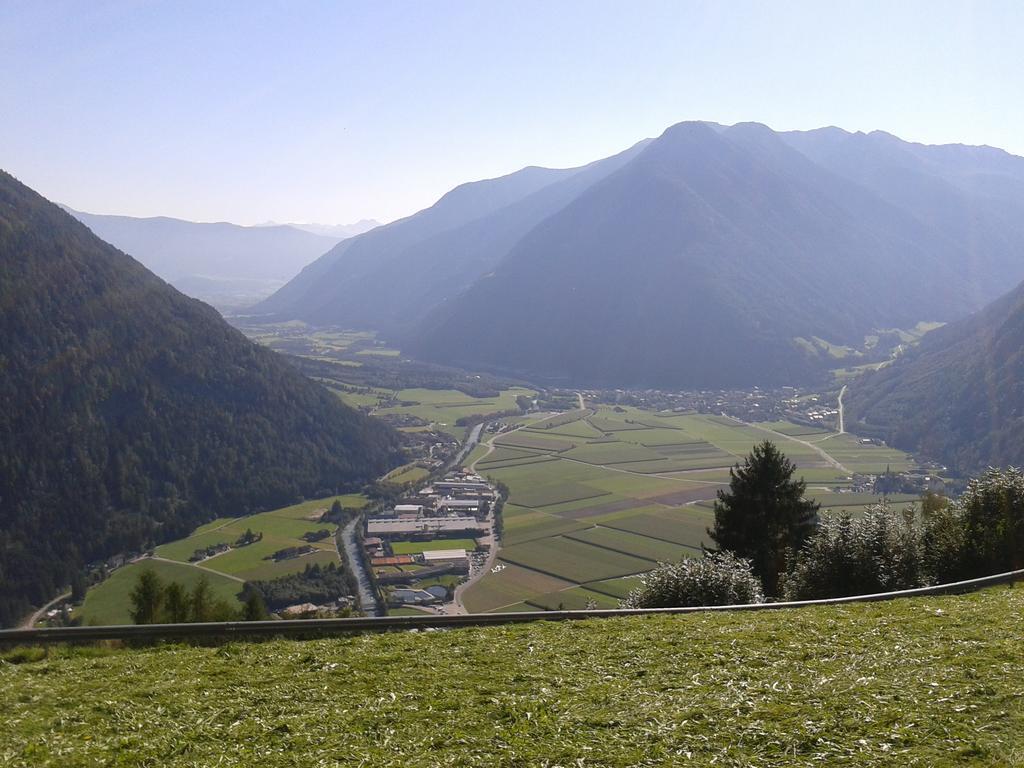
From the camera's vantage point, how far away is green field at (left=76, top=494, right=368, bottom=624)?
5972 cm

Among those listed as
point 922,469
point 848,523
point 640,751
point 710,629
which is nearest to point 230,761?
point 640,751

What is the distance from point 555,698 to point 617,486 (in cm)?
8452

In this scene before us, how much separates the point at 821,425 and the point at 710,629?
139m

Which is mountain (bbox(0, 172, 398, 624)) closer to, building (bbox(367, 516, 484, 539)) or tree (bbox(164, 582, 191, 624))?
building (bbox(367, 516, 484, 539))

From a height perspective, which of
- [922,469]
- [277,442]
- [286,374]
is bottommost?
[922,469]

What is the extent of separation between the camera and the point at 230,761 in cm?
1028

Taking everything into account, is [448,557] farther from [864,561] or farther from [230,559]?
[864,561]

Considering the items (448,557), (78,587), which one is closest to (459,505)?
(448,557)

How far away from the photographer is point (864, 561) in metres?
26.3

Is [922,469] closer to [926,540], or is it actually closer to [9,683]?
[926,540]

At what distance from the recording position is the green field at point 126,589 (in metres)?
55.4

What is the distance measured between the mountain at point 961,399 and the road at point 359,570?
300 ft

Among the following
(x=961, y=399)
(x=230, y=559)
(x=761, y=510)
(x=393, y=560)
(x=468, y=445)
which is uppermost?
(x=761, y=510)

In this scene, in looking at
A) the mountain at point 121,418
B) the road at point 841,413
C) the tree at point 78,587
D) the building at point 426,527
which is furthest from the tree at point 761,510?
the road at point 841,413
